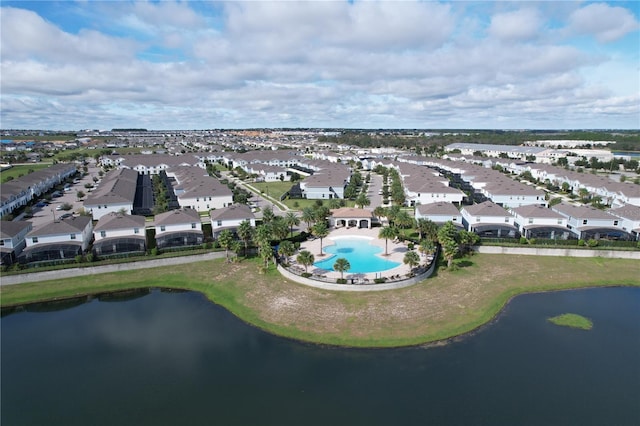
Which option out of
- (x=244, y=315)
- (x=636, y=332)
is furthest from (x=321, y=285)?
(x=636, y=332)

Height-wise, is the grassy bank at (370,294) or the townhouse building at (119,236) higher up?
the townhouse building at (119,236)

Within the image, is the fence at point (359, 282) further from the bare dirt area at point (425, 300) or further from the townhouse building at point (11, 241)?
the townhouse building at point (11, 241)

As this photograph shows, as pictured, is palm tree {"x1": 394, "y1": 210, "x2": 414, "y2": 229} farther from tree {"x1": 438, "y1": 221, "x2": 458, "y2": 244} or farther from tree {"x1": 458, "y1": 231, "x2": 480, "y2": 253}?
tree {"x1": 458, "y1": 231, "x2": 480, "y2": 253}

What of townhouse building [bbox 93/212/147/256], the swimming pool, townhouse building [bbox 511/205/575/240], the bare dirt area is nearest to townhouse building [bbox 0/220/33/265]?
townhouse building [bbox 93/212/147/256]

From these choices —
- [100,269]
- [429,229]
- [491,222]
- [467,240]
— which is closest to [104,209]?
[100,269]

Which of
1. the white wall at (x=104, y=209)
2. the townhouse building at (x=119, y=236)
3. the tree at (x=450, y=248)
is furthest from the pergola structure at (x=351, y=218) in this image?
the white wall at (x=104, y=209)

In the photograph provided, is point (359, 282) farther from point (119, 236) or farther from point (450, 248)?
point (119, 236)

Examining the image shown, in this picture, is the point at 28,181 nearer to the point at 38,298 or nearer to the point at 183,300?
the point at 38,298
